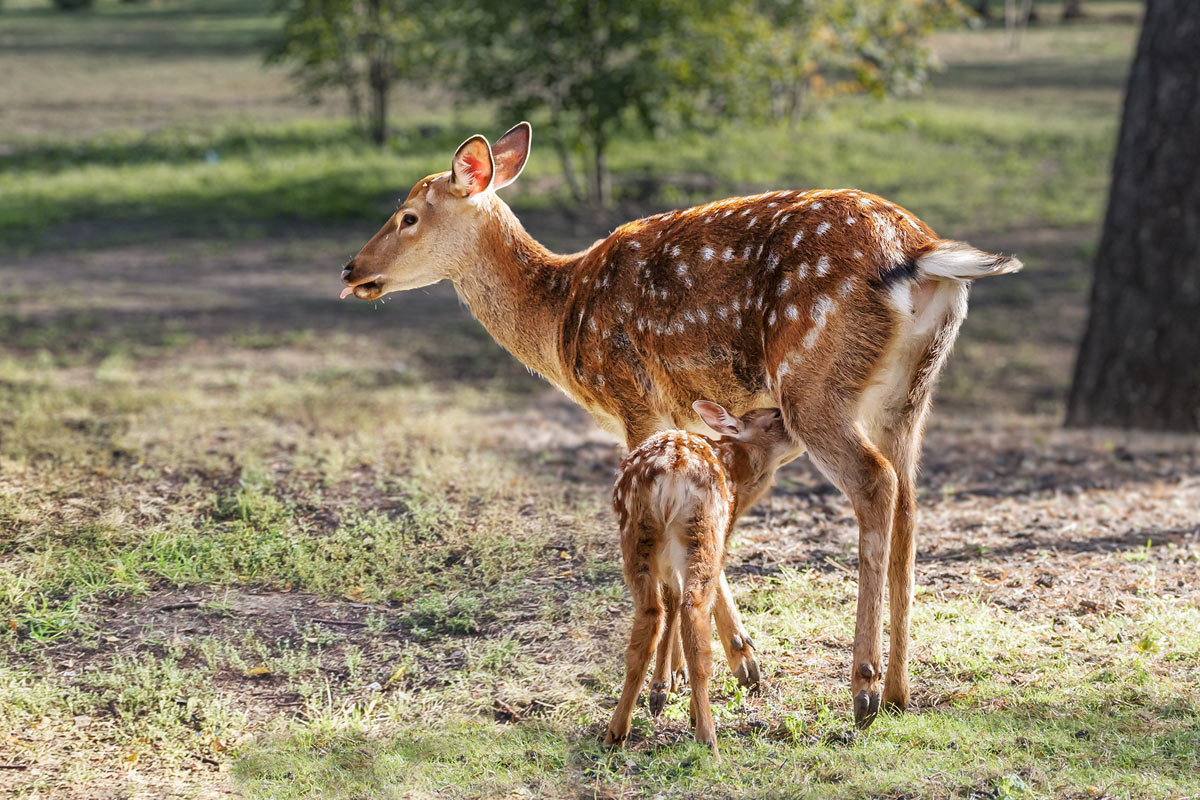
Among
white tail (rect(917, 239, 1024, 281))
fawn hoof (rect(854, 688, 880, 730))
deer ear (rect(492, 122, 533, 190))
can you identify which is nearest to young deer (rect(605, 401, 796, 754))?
fawn hoof (rect(854, 688, 880, 730))

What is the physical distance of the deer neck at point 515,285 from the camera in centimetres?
508

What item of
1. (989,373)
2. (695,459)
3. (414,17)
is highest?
(414,17)

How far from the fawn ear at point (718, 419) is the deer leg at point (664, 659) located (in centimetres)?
63

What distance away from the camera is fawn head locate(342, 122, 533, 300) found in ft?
16.4

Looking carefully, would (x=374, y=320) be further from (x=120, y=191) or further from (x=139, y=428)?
(x=120, y=191)

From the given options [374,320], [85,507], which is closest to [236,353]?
[374,320]

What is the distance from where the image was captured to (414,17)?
16641 mm

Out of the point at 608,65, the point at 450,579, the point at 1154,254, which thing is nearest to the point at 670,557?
the point at 450,579

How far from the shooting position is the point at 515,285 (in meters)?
5.12

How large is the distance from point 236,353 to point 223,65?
57.1 ft

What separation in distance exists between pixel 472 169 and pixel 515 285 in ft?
1.62

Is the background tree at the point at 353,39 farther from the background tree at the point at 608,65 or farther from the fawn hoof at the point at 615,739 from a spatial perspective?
the fawn hoof at the point at 615,739

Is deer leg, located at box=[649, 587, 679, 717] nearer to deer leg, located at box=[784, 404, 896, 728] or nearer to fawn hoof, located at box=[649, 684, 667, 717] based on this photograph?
fawn hoof, located at box=[649, 684, 667, 717]

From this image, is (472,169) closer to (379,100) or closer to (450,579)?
(450,579)
